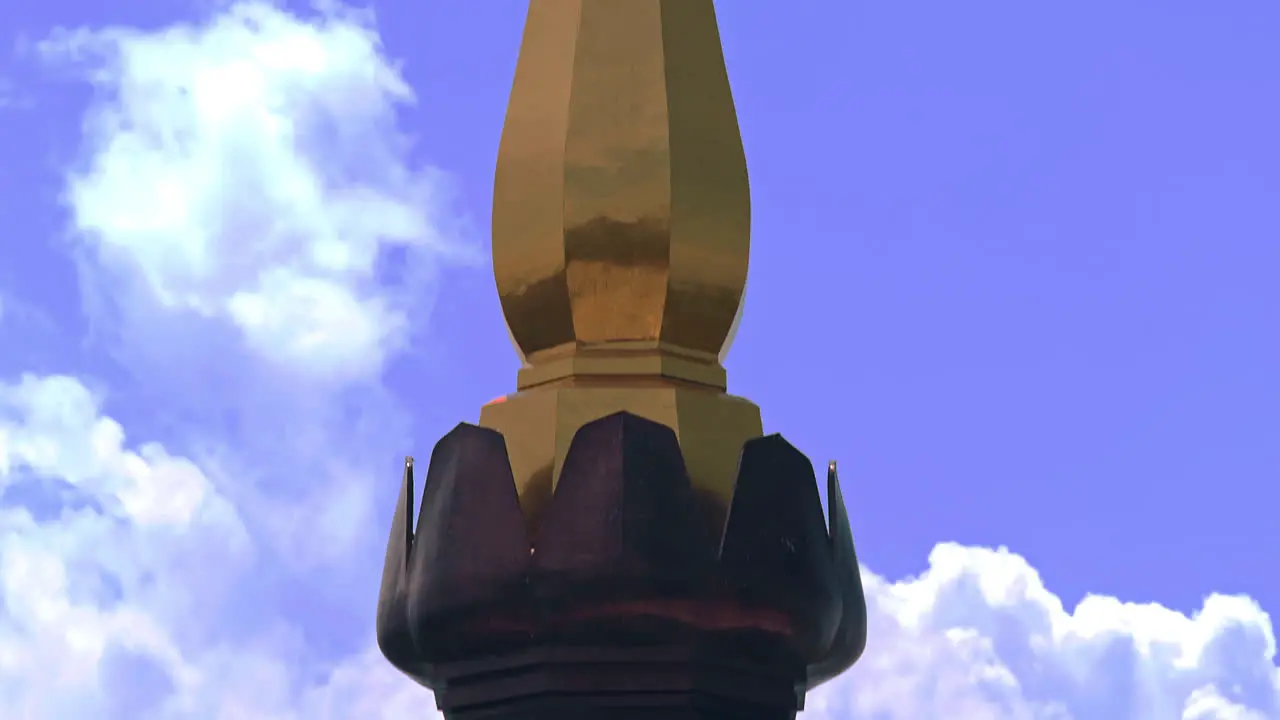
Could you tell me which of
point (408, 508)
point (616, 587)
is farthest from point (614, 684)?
point (408, 508)

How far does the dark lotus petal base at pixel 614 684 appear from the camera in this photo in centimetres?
1177

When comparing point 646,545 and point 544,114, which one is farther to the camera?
point 544,114

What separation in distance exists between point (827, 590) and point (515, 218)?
2031 mm

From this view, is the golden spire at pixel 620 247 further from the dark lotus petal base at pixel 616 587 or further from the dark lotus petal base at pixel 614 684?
the dark lotus petal base at pixel 614 684

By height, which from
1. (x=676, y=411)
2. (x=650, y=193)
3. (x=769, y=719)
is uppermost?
(x=650, y=193)

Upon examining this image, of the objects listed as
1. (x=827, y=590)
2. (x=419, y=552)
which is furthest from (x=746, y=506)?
(x=419, y=552)

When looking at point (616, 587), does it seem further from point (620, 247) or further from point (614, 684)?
point (620, 247)

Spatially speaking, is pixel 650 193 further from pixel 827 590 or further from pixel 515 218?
pixel 827 590

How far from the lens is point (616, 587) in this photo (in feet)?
38.3

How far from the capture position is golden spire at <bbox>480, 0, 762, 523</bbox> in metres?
12.4

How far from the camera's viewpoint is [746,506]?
12047 millimetres

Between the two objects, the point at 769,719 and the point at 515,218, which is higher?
the point at 515,218

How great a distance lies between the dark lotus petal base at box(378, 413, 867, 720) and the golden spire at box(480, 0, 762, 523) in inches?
9.2

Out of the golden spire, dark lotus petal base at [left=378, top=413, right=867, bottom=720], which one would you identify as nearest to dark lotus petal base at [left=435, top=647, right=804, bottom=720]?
dark lotus petal base at [left=378, top=413, right=867, bottom=720]
